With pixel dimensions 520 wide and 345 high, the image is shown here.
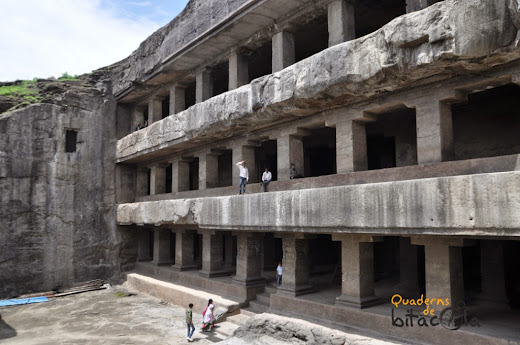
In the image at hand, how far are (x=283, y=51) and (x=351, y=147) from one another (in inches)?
126

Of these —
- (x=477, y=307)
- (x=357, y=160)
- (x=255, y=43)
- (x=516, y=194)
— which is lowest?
(x=477, y=307)

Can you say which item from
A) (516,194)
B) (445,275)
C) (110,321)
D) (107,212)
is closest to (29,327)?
(110,321)

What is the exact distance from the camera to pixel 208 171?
12781 millimetres

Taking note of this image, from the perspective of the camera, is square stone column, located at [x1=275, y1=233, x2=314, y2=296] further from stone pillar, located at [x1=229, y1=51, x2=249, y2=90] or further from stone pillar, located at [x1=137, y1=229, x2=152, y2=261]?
stone pillar, located at [x1=137, y1=229, x2=152, y2=261]

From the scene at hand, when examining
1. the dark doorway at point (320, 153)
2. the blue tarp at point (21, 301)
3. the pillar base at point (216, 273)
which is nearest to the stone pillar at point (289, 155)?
the dark doorway at point (320, 153)

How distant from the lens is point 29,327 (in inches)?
423

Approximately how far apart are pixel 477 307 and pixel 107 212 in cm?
1336

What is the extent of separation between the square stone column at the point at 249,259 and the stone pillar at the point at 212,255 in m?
1.31

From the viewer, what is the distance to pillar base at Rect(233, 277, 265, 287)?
10.8m

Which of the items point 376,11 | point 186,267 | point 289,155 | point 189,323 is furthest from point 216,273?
point 376,11

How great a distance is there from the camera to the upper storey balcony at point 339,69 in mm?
5977

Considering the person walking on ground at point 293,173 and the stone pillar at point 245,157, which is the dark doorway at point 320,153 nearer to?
the stone pillar at point 245,157

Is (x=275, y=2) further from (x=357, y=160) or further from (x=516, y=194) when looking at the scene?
(x=516, y=194)

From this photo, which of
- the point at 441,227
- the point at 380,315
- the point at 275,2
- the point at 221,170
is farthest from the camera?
the point at 221,170
